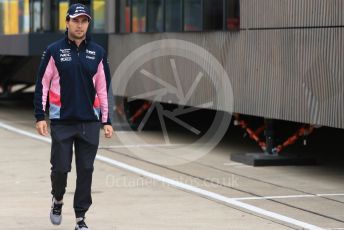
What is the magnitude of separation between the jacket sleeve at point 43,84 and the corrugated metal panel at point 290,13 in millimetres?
4868

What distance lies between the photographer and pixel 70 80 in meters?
8.07

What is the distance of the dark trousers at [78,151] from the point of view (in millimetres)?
8156

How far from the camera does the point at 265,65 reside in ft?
45.6

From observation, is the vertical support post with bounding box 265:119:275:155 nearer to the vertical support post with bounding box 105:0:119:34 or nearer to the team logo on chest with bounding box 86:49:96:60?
the team logo on chest with bounding box 86:49:96:60

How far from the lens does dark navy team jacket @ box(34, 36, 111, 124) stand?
26.5 feet

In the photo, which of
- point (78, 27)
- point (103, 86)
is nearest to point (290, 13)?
point (103, 86)

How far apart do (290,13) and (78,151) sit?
5743 mm

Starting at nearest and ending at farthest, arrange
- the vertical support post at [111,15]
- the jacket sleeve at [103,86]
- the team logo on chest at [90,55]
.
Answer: the team logo on chest at [90,55]
the jacket sleeve at [103,86]
the vertical support post at [111,15]

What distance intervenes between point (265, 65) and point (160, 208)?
4538mm

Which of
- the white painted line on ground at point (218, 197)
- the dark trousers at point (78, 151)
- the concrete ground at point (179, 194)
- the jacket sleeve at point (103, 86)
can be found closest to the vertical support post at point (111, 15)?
the concrete ground at point (179, 194)

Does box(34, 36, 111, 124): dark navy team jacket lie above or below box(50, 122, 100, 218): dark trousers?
above

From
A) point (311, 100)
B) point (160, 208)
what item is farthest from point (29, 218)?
point (311, 100)

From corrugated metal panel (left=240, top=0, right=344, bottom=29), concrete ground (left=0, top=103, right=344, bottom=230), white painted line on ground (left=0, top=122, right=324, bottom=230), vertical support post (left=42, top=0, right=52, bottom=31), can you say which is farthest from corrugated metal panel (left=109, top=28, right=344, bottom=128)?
vertical support post (left=42, top=0, right=52, bottom=31)

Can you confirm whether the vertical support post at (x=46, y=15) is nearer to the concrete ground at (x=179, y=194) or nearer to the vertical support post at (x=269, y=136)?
the concrete ground at (x=179, y=194)
